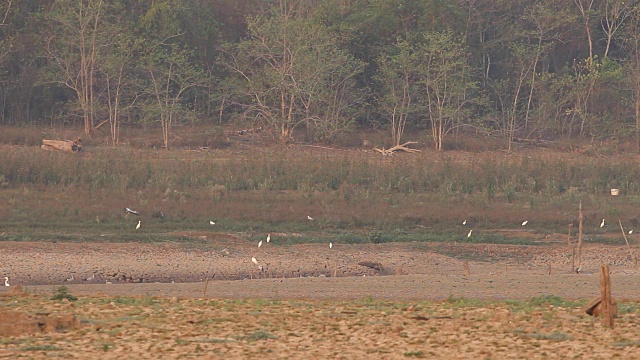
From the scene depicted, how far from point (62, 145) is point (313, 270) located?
15.0 metres

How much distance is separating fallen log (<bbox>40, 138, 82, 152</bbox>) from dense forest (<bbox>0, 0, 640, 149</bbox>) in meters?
2.88

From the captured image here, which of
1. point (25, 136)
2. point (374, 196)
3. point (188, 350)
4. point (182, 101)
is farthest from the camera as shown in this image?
point (182, 101)

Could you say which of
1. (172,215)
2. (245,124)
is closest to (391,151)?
(245,124)

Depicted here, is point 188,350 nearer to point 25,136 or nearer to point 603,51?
point 25,136

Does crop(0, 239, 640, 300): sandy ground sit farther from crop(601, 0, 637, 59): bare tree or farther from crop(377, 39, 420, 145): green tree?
crop(601, 0, 637, 59): bare tree

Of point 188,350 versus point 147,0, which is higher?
Answer: point 147,0

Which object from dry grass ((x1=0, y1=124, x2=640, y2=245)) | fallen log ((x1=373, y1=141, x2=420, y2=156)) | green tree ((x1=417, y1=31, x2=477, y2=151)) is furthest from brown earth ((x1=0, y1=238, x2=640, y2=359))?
green tree ((x1=417, y1=31, x2=477, y2=151))

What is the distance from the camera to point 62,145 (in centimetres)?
3662

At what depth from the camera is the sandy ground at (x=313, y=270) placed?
765 inches

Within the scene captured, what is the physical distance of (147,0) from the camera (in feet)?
152

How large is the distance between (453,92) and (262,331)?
1288 inches

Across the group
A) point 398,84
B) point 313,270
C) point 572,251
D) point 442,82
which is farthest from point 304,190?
point 442,82

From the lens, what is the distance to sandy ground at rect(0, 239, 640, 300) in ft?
63.8

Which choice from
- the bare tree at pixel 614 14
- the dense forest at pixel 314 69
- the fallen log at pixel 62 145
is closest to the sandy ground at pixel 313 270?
the fallen log at pixel 62 145
